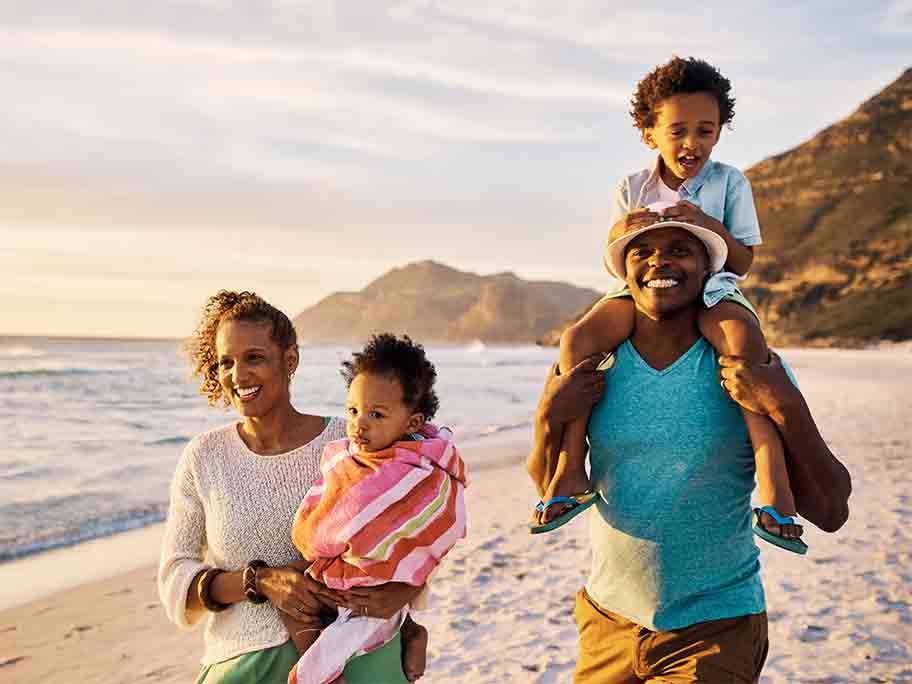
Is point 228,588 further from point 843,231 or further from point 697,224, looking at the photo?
point 843,231

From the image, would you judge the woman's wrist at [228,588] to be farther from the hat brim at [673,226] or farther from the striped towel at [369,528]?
the hat brim at [673,226]

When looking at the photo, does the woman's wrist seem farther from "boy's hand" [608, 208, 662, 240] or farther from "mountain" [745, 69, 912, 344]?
"mountain" [745, 69, 912, 344]

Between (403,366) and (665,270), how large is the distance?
84 cm

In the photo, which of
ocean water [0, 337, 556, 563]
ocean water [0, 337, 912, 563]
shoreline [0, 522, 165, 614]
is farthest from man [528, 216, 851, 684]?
shoreline [0, 522, 165, 614]

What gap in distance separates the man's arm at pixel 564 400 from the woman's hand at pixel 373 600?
2.00 ft

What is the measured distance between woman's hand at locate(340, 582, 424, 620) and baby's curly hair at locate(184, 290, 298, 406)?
0.77 m

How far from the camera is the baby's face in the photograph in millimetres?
2502

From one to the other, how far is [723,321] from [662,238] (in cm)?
30

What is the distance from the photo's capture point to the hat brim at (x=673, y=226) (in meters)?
2.40

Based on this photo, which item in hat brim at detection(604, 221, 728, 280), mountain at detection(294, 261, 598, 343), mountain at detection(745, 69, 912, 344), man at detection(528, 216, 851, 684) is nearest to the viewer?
man at detection(528, 216, 851, 684)

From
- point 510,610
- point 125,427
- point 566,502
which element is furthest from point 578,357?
point 125,427

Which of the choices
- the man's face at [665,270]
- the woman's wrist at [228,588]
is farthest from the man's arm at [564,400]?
the woman's wrist at [228,588]

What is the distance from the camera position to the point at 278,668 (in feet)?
8.07

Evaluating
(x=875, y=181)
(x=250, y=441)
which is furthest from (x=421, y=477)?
(x=875, y=181)
